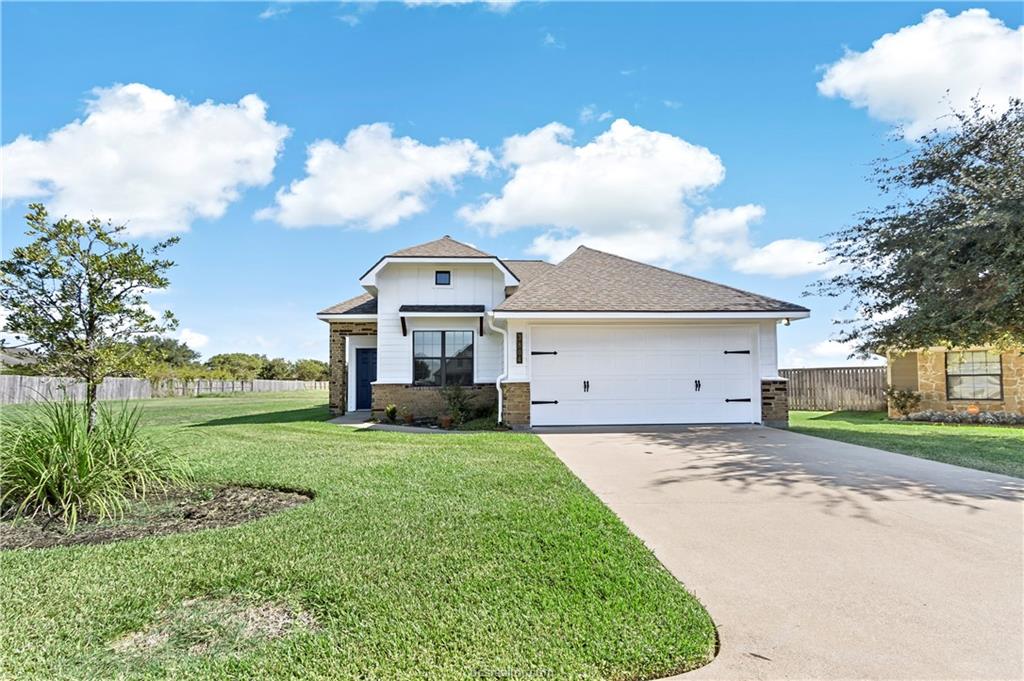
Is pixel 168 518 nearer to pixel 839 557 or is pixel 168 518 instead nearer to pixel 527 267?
pixel 839 557

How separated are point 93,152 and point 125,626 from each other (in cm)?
802

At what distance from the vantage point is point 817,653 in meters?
2.48

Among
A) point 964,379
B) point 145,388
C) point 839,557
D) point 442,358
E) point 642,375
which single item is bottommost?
point 839,557

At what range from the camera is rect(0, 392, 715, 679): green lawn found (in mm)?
2373

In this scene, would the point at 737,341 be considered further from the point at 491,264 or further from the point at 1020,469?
the point at 491,264

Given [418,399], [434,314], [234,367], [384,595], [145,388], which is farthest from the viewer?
[234,367]

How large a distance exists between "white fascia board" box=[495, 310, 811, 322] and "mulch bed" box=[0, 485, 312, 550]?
6.68m

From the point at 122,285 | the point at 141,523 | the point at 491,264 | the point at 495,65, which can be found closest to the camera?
the point at 141,523

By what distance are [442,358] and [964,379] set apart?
635 inches

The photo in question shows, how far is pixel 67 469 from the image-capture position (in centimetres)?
454

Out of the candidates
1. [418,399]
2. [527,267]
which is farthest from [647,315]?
[527,267]

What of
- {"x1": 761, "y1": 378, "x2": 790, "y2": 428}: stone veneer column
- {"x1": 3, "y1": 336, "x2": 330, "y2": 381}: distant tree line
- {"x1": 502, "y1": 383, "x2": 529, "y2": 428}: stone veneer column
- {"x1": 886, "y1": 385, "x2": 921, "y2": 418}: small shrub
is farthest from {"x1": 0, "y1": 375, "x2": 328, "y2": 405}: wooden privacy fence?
{"x1": 886, "y1": 385, "x2": 921, "y2": 418}: small shrub

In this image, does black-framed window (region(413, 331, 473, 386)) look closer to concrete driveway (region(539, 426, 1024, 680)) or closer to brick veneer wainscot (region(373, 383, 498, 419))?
brick veneer wainscot (region(373, 383, 498, 419))

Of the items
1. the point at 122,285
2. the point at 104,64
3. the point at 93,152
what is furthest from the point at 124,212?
the point at 104,64
